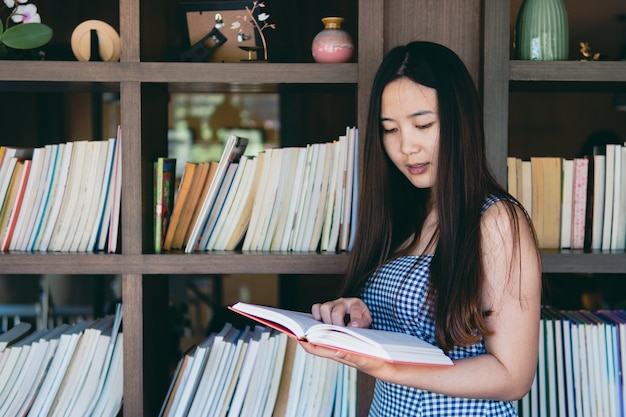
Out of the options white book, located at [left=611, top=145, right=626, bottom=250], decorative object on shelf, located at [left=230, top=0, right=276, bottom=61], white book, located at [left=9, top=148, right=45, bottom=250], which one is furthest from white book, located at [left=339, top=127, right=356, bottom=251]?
white book, located at [left=9, top=148, right=45, bottom=250]

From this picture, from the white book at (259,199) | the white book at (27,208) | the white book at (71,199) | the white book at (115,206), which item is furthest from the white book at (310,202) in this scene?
the white book at (27,208)

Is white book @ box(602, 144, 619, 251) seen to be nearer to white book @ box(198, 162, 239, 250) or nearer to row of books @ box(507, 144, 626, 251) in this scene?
row of books @ box(507, 144, 626, 251)

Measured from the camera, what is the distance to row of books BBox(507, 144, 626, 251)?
161 centimetres

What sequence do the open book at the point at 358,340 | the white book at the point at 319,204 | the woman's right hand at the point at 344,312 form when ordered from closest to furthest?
the open book at the point at 358,340 → the woman's right hand at the point at 344,312 → the white book at the point at 319,204

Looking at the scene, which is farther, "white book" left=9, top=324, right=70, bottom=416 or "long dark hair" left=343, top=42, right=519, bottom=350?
"white book" left=9, top=324, right=70, bottom=416

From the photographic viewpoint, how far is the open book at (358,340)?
1.01m

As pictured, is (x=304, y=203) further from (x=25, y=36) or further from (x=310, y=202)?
(x=25, y=36)

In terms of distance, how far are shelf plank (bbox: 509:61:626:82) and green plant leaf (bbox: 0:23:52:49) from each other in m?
1.10

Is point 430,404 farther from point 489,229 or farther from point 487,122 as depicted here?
point 487,122

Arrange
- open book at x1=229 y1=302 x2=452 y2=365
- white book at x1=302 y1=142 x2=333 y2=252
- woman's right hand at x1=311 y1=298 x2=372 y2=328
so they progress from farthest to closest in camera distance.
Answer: white book at x1=302 y1=142 x2=333 y2=252 → woman's right hand at x1=311 y1=298 x2=372 y2=328 → open book at x1=229 y1=302 x2=452 y2=365

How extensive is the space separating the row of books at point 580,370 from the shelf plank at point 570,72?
59 cm

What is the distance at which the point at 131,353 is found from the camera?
1.56 metres

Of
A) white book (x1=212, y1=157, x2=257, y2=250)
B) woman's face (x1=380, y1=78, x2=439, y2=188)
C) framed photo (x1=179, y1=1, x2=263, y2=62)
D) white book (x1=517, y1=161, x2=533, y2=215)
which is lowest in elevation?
white book (x1=212, y1=157, x2=257, y2=250)

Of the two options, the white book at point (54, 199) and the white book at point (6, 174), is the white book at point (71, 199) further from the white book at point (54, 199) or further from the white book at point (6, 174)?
the white book at point (6, 174)
